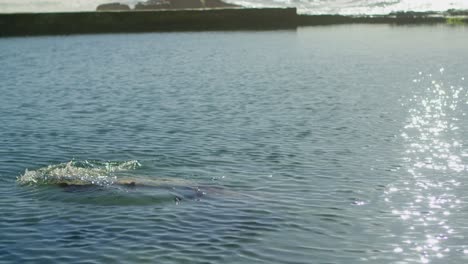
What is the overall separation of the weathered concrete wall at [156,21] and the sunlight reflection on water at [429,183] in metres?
32.4

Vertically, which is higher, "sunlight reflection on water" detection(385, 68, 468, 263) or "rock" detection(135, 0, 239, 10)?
"rock" detection(135, 0, 239, 10)

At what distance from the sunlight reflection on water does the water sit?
37mm

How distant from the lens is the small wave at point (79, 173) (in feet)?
45.7

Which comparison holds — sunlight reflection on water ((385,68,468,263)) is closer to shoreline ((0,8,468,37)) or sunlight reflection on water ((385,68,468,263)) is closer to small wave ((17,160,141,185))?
small wave ((17,160,141,185))

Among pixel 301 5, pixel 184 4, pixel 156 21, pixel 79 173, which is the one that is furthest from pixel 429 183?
pixel 301 5

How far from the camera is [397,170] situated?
48.8 feet

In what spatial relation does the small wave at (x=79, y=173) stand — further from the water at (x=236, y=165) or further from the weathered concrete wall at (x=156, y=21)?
the weathered concrete wall at (x=156, y=21)

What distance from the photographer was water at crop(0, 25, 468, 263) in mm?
10797

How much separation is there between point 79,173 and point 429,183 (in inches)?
232

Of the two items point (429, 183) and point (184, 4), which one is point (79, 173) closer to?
point (429, 183)

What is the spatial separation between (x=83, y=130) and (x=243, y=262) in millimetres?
10662

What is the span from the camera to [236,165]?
50.9 ft

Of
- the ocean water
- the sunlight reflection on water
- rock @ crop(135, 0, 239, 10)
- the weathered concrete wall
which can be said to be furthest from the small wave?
the ocean water

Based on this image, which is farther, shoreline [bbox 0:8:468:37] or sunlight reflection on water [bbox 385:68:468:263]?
shoreline [bbox 0:8:468:37]
